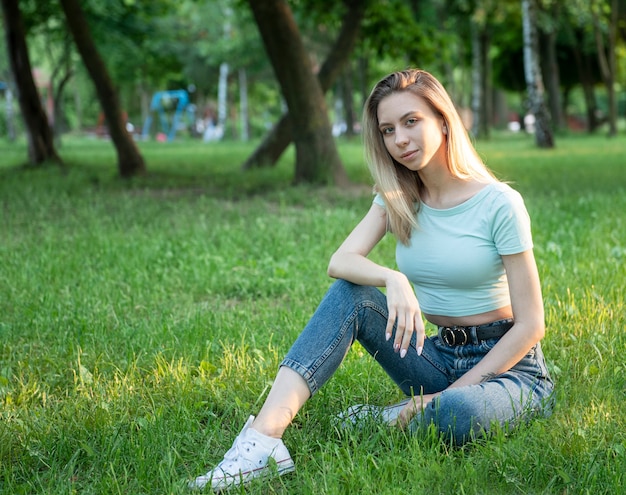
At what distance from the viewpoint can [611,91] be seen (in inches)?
1256

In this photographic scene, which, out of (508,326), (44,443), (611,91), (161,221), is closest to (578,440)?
(508,326)

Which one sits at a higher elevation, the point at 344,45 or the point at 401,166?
the point at 344,45

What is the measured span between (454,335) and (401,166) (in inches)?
31.2

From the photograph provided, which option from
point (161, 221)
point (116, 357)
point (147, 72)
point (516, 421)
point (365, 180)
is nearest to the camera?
point (516, 421)

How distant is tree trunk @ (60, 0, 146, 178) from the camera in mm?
15148

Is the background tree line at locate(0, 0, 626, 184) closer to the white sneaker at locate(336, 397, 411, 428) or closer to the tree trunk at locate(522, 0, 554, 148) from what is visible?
the tree trunk at locate(522, 0, 554, 148)

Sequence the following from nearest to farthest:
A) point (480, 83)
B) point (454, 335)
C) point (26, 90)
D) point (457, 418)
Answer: point (457, 418)
point (454, 335)
point (26, 90)
point (480, 83)

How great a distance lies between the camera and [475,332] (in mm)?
3533

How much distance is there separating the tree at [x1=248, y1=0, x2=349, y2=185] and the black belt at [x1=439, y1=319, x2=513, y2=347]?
352 inches

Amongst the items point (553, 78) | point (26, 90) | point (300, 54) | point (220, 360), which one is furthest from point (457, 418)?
point (553, 78)

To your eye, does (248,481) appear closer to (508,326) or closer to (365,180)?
(508,326)

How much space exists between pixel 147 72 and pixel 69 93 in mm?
24324

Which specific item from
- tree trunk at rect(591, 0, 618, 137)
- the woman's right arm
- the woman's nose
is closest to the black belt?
the woman's right arm

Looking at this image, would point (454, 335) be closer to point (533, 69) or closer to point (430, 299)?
point (430, 299)
